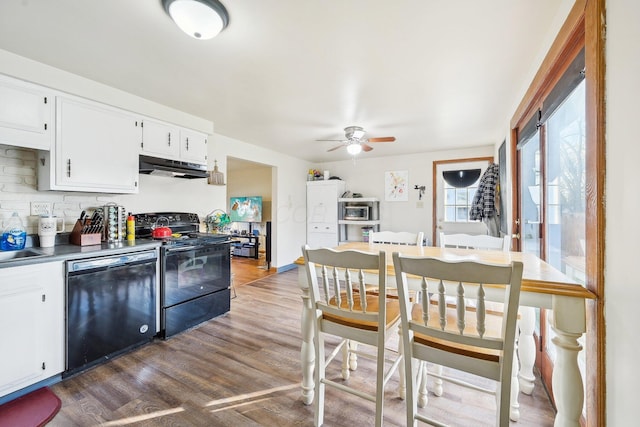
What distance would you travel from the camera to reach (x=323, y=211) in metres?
5.58

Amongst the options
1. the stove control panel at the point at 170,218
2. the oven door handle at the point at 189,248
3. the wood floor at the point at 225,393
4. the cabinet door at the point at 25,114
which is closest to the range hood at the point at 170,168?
the stove control panel at the point at 170,218

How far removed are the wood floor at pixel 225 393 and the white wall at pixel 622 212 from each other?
0.93 m

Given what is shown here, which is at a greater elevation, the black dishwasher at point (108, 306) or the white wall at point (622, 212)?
the white wall at point (622, 212)

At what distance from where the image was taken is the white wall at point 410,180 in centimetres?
510

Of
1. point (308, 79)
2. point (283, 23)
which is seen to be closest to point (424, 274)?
point (283, 23)

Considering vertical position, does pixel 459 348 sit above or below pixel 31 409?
above

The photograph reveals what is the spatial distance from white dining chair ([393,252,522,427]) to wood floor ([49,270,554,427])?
599mm

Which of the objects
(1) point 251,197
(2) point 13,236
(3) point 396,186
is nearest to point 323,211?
(3) point 396,186

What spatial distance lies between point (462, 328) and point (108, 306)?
2541mm

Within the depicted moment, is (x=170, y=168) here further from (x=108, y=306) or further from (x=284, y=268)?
(x=284, y=268)

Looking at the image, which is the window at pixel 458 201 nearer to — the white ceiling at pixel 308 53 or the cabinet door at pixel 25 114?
the white ceiling at pixel 308 53

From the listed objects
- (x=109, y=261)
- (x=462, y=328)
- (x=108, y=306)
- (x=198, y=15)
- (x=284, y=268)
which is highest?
(x=198, y=15)

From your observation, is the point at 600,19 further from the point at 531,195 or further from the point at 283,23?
the point at 531,195

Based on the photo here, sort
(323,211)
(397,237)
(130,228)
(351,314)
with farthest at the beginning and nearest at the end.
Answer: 1. (323,211)
2. (130,228)
3. (397,237)
4. (351,314)
